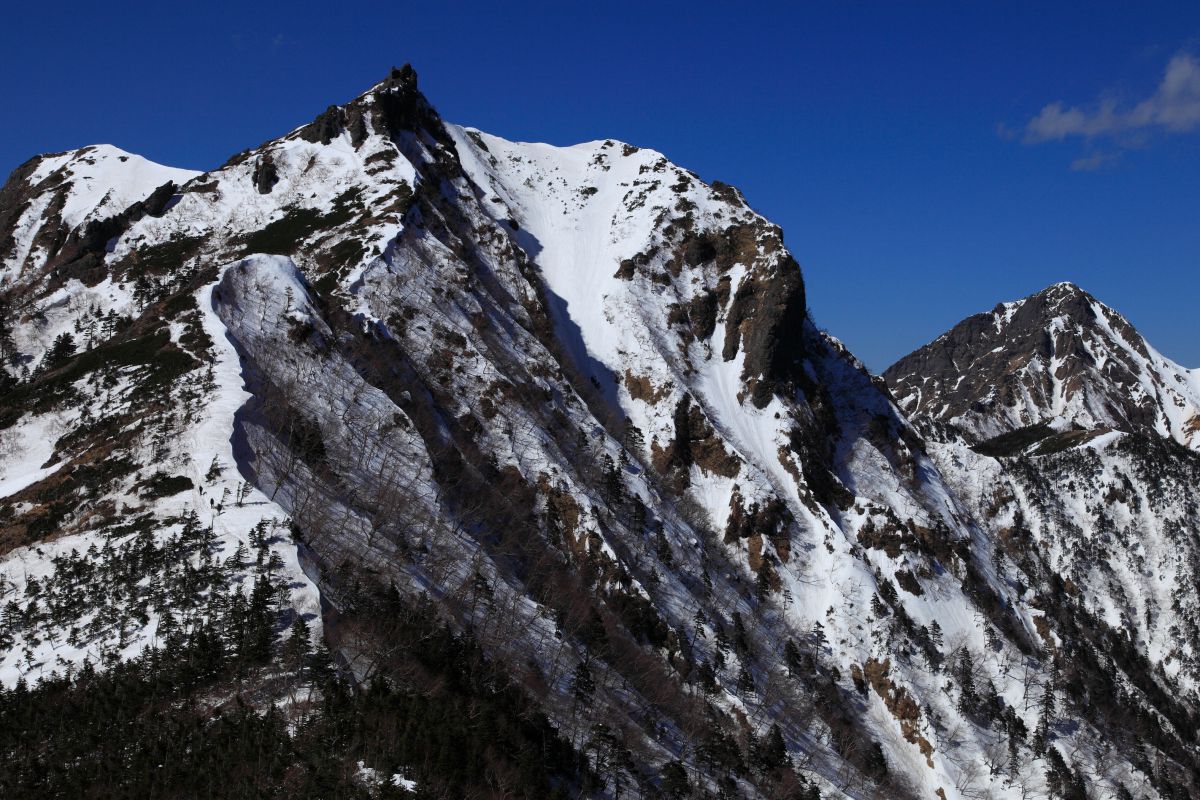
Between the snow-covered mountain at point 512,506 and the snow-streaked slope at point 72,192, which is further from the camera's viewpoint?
the snow-streaked slope at point 72,192

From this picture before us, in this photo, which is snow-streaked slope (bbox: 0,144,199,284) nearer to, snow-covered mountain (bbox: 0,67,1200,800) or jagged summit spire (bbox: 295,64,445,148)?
snow-covered mountain (bbox: 0,67,1200,800)

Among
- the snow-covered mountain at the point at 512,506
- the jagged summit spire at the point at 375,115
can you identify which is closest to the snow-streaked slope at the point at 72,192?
the snow-covered mountain at the point at 512,506

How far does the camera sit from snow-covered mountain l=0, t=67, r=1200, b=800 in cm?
3422

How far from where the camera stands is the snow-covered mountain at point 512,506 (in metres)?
34.2

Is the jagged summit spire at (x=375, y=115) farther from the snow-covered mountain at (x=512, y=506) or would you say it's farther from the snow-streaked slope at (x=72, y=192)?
the snow-streaked slope at (x=72, y=192)

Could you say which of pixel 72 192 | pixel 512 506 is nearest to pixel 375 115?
pixel 72 192

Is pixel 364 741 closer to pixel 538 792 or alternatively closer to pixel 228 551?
pixel 538 792

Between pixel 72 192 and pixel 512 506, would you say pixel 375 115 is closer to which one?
pixel 72 192

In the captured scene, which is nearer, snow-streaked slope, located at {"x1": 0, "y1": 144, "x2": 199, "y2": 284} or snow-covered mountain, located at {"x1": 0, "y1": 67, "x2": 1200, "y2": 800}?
snow-covered mountain, located at {"x1": 0, "y1": 67, "x2": 1200, "y2": 800}

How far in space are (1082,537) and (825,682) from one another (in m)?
66.4

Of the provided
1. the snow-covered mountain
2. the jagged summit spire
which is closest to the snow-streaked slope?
the snow-covered mountain

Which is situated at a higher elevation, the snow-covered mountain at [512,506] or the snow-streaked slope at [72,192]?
the snow-streaked slope at [72,192]

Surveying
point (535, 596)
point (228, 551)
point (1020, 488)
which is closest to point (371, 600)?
point (228, 551)

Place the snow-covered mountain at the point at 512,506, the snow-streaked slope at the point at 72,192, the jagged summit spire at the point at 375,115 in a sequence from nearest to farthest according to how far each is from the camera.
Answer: the snow-covered mountain at the point at 512,506
the snow-streaked slope at the point at 72,192
the jagged summit spire at the point at 375,115
